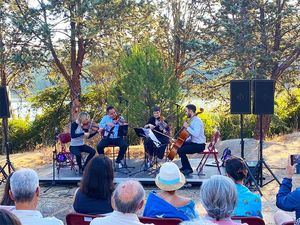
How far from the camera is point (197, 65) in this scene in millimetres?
15281

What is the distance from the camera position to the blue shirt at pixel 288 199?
3465mm

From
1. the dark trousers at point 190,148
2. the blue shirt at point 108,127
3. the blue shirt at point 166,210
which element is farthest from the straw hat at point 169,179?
the blue shirt at point 108,127

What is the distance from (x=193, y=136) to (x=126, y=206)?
4.86m

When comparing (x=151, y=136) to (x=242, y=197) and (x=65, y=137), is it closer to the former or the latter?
(x=65, y=137)

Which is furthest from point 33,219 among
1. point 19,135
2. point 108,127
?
point 19,135

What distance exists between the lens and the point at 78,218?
129 inches

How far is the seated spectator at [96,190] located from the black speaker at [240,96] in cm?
418

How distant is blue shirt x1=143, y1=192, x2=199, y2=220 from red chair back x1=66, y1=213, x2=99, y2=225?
0.45 metres

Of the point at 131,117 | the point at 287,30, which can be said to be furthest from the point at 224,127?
the point at 131,117

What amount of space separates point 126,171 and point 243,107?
244 centimetres

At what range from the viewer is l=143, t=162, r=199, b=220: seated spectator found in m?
3.34

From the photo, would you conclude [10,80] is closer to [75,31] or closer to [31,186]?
[75,31]

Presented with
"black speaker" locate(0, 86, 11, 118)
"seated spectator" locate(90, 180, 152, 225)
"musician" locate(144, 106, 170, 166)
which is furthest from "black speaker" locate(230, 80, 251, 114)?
"seated spectator" locate(90, 180, 152, 225)

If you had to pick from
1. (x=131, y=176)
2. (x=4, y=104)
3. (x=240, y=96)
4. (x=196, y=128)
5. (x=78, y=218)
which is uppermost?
(x=240, y=96)
